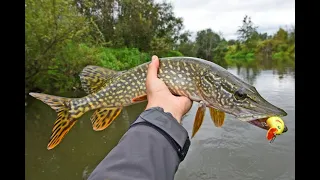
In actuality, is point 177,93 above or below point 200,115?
above

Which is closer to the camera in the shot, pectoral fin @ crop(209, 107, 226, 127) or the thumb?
the thumb

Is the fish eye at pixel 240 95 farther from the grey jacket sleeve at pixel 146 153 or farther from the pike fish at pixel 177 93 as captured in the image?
the grey jacket sleeve at pixel 146 153

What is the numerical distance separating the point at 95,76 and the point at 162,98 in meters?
0.68

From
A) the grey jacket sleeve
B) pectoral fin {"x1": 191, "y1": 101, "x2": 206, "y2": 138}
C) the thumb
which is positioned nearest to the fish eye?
pectoral fin {"x1": 191, "y1": 101, "x2": 206, "y2": 138}

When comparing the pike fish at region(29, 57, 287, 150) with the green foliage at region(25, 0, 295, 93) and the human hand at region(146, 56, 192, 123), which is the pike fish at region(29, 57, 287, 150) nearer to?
the human hand at region(146, 56, 192, 123)

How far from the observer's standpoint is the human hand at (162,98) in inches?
48.1

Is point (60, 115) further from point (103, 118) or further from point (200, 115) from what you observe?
point (200, 115)

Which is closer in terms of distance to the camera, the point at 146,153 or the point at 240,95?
the point at 146,153

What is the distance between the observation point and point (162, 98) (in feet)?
4.25

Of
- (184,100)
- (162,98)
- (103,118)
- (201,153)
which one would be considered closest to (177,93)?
(184,100)

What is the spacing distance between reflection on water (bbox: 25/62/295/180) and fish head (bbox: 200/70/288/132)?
2.55 meters

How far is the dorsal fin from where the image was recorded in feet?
5.88

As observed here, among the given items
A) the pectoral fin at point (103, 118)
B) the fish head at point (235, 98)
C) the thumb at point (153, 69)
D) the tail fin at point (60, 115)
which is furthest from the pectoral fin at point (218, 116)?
the tail fin at point (60, 115)

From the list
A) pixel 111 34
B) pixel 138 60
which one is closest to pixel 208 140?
pixel 138 60
